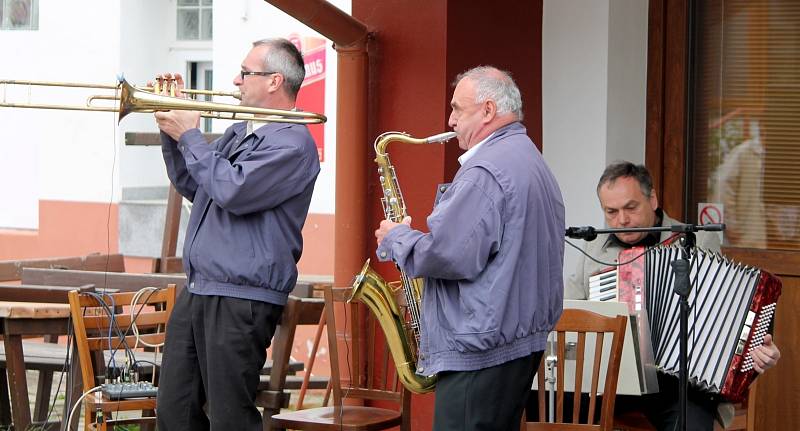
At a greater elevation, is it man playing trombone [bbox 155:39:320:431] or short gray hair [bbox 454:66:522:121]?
short gray hair [bbox 454:66:522:121]

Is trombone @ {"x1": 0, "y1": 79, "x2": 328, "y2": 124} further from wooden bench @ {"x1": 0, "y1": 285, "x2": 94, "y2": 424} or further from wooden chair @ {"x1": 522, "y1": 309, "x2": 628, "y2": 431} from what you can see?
wooden bench @ {"x1": 0, "y1": 285, "x2": 94, "y2": 424}

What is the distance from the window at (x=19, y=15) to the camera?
10.0 meters

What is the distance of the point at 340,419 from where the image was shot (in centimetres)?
466

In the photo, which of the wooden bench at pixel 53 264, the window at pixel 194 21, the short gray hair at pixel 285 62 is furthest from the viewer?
the window at pixel 194 21

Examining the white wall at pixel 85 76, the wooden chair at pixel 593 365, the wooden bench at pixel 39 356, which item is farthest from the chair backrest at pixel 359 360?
the white wall at pixel 85 76

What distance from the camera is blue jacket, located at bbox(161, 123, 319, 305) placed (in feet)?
13.7

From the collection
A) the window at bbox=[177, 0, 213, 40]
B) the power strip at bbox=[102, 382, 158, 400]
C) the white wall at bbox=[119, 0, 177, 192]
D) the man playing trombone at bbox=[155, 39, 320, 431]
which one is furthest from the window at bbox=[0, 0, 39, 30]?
the man playing trombone at bbox=[155, 39, 320, 431]

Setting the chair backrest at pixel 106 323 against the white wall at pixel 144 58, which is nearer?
the chair backrest at pixel 106 323

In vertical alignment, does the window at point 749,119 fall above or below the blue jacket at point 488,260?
above

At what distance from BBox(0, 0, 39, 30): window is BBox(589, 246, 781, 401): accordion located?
6.81 metres

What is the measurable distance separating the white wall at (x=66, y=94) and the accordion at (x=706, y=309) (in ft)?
19.6

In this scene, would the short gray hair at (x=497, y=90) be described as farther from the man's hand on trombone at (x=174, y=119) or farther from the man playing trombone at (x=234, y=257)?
the man's hand on trombone at (x=174, y=119)

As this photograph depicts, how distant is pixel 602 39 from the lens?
19.7 ft

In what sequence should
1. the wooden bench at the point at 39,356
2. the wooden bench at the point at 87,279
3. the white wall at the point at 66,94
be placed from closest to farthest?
1. the wooden bench at the point at 39,356
2. the wooden bench at the point at 87,279
3. the white wall at the point at 66,94
